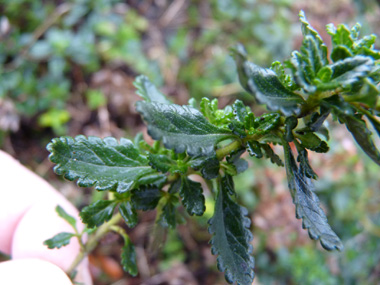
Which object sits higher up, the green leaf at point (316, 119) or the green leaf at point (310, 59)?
the green leaf at point (310, 59)

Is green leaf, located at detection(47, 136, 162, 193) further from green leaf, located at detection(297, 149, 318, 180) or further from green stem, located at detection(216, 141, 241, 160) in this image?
green leaf, located at detection(297, 149, 318, 180)

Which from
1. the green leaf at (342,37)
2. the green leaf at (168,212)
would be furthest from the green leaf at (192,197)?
the green leaf at (342,37)

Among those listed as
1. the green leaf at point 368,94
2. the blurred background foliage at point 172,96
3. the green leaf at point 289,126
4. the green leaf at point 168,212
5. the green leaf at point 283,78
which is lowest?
the blurred background foliage at point 172,96

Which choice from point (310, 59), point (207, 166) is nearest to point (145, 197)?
point (207, 166)

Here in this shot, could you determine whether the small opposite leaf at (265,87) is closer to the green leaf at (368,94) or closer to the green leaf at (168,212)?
the green leaf at (368,94)

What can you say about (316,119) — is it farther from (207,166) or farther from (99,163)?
(99,163)

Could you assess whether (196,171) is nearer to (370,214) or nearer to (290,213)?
(290,213)

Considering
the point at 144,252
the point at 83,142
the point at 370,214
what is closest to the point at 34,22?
the point at 144,252

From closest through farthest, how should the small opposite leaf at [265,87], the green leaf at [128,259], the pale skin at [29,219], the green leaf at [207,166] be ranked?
the small opposite leaf at [265,87] → the green leaf at [207,166] → the green leaf at [128,259] → the pale skin at [29,219]
